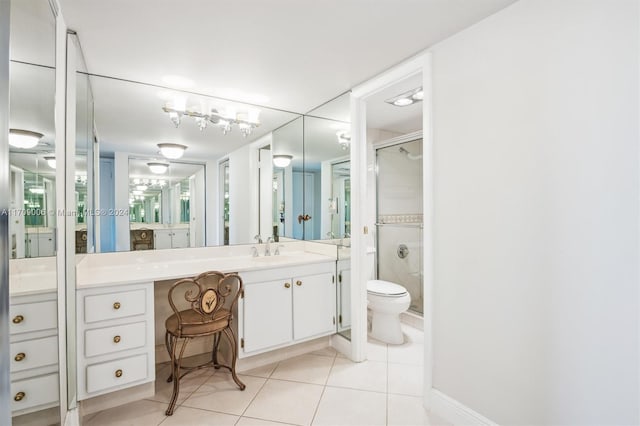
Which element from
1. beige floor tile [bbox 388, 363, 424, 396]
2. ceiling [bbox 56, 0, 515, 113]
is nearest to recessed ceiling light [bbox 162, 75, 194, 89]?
ceiling [bbox 56, 0, 515, 113]

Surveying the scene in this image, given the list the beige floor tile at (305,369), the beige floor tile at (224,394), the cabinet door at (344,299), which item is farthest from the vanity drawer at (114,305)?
the cabinet door at (344,299)

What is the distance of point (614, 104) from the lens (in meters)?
1.14

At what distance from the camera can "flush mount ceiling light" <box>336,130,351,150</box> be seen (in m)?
2.55

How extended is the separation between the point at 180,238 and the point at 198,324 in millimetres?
822

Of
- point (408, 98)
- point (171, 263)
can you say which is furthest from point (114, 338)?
point (408, 98)

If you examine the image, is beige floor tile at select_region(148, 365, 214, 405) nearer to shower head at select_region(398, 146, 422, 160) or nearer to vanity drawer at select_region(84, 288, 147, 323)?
vanity drawer at select_region(84, 288, 147, 323)

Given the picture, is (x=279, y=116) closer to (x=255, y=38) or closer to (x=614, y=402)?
(x=255, y=38)

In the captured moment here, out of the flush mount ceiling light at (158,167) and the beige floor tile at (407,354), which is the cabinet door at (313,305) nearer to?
the beige floor tile at (407,354)

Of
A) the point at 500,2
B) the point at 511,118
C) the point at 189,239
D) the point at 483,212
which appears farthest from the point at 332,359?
the point at 500,2

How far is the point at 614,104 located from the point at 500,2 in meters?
0.71

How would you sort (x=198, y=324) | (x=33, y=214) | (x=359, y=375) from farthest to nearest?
(x=359, y=375) < (x=198, y=324) < (x=33, y=214)

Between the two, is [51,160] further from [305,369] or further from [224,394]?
[305,369]

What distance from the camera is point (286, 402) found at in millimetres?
1913

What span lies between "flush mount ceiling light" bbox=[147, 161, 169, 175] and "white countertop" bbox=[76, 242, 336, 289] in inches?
24.7
